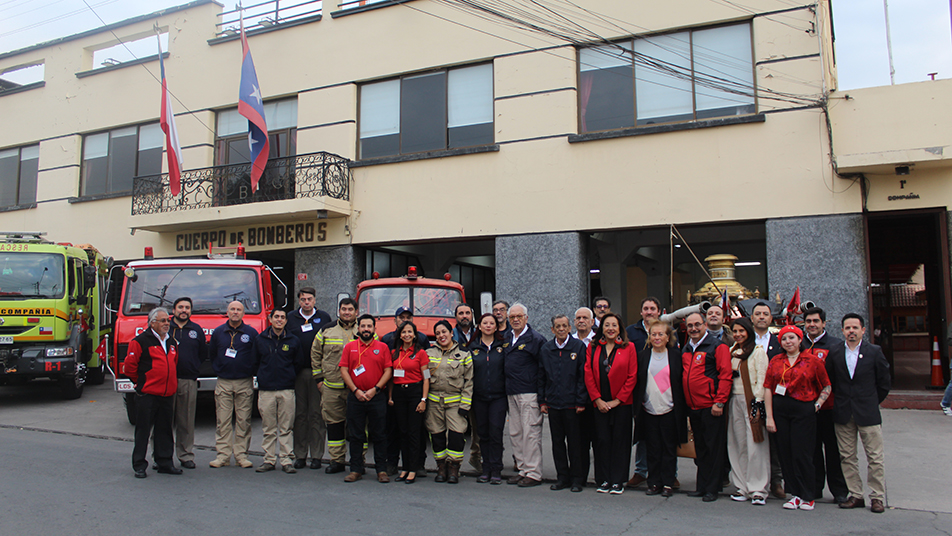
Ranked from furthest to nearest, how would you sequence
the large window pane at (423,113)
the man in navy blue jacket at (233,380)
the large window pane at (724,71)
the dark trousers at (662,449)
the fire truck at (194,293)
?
the large window pane at (423,113)
the large window pane at (724,71)
the fire truck at (194,293)
the man in navy blue jacket at (233,380)
the dark trousers at (662,449)

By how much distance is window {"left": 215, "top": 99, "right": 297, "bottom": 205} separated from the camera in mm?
15250

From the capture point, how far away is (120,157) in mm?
18000

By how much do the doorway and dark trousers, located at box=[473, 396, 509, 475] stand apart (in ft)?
A: 22.7

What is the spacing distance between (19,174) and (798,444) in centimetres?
2185

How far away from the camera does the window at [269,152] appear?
15.2m

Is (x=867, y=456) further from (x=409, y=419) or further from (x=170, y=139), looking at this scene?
(x=170, y=139)

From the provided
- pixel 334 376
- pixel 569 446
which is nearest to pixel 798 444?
pixel 569 446

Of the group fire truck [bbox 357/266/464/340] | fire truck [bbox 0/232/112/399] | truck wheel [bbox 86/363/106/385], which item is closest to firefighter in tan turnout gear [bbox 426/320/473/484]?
fire truck [bbox 357/266/464/340]

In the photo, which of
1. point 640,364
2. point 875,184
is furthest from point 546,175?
point 640,364

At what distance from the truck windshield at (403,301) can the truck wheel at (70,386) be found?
6.76 metres

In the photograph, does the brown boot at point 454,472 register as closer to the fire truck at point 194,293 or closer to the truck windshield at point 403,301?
the truck windshield at point 403,301

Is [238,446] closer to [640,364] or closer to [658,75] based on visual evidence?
[640,364]

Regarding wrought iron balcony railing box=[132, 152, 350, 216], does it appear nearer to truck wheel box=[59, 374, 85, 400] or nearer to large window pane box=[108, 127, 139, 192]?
large window pane box=[108, 127, 139, 192]

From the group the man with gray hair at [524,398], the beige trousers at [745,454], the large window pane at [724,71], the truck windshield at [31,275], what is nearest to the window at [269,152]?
the truck windshield at [31,275]
